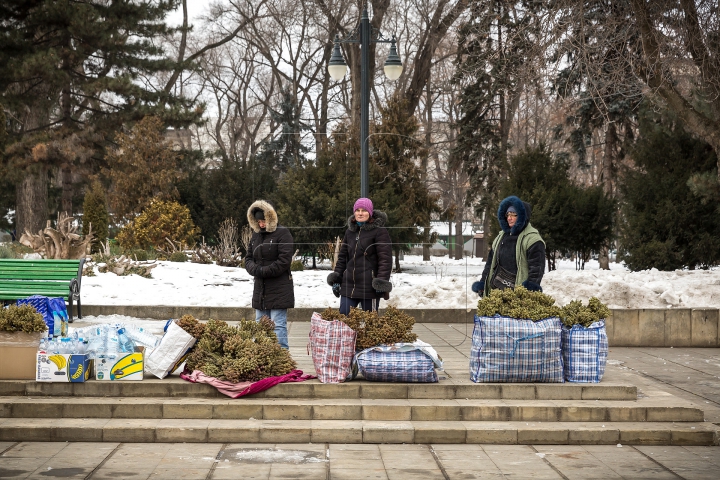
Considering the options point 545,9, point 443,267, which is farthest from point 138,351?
point 443,267

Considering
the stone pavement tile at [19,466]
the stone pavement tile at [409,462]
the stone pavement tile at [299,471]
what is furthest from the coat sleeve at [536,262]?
the stone pavement tile at [19,466]

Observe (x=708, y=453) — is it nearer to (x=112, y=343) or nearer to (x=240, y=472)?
(x=240, y=472)

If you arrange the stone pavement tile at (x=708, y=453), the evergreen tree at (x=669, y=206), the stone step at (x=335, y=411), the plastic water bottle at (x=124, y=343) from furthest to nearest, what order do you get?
the evergreen tree at (x=669, y=206)
the plastic water bottle at (x=124, y=343)
the stone step at (x=335, y=411)
the stone pavement tile at (x=708, y=453)

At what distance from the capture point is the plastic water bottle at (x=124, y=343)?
25.4 ft

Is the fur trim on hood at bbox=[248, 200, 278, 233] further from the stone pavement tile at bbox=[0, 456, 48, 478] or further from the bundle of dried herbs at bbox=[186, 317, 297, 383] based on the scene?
the stone pavement tile at bbox=[0, 456, 48, 478]

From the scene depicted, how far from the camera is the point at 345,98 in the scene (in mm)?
44750

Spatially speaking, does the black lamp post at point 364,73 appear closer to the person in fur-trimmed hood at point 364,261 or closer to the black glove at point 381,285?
the person in fur-trimmed hood at point 364,261

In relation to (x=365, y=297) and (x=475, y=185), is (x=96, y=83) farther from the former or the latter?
(x=365, y=297)

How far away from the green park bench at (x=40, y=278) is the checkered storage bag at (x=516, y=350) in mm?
7609

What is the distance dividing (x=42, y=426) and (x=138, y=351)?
4.04ft

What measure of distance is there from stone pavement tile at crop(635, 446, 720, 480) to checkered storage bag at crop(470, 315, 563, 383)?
3.59ft

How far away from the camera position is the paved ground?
5.93m

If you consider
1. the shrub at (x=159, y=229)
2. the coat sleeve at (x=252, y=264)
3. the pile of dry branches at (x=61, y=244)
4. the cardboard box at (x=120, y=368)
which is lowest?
the cardboard box at (x=120, y=368)

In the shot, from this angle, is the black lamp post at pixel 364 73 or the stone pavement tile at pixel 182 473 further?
the black lamp post at pixel 364 73
